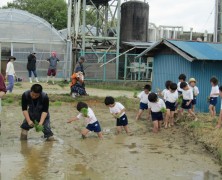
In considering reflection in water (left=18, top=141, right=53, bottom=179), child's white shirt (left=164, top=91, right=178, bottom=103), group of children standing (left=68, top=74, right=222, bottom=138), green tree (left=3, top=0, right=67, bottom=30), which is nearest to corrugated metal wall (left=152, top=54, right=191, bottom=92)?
group of children standing (left=68, top=74, right=222, bottom=138)

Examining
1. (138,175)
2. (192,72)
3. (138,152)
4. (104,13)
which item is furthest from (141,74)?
(138,175)

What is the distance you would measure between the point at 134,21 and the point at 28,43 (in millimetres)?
8022

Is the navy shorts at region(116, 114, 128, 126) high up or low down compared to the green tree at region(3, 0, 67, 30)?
down

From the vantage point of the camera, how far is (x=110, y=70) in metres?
28.2

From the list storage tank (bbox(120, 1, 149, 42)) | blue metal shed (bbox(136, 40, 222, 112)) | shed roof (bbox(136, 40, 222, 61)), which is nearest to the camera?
shed roof (bbox(136, 40, 222, 61))

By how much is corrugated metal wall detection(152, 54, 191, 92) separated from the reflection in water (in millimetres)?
8864

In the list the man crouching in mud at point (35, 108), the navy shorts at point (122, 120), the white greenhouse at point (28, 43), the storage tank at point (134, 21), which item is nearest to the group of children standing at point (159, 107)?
the navy shorts at point (122, 120)

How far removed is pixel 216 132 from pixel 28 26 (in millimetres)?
20861

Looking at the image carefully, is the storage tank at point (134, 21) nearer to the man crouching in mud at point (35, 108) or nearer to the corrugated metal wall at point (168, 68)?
the corrugated metal wall at point (168, 68)

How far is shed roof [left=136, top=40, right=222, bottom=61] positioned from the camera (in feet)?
52.4

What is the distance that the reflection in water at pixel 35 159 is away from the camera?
6967 mm

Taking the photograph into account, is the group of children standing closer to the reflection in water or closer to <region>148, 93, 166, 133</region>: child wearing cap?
<region>148, 93, 166, 133</region>: child wearing cap

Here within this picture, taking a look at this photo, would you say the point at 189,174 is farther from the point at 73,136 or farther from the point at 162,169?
the point at 73,136

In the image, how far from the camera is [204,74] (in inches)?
669
